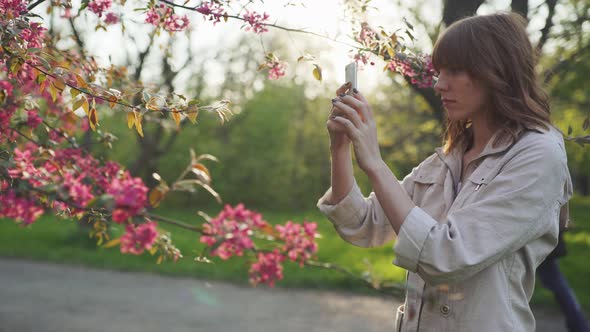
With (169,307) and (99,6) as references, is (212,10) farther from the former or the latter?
(169,307)

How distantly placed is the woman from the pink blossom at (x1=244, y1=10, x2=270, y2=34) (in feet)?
1.84

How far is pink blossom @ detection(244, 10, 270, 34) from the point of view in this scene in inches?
74.2

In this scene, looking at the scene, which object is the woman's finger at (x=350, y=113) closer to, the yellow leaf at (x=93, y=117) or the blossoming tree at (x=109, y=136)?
the blossoming tree at (x=109, y=136)

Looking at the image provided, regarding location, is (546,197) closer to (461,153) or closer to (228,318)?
(461,153)

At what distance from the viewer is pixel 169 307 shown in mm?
5480

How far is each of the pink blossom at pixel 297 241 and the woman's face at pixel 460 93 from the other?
34.4 inches

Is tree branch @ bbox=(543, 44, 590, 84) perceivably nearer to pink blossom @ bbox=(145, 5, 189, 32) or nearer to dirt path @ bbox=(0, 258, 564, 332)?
pink blossom @ bbox=(145, 5, 189, 32)

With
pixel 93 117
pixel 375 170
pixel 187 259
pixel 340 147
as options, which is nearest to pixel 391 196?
pixel 375 170

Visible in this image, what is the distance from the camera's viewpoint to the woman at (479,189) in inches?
50.1

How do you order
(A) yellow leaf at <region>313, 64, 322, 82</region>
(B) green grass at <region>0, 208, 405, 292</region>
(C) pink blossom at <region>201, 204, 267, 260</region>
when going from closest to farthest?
1. (C) pink blossom at <region>201, 204, 267, 260</region>
2. (A) yellow leaf at <region>313, 64, 322, 82</region>
3. (B) green grass at <region>0, 208, 405, 292</region>

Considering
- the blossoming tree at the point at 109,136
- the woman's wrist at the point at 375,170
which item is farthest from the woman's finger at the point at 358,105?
the blossoming tree at the point at 109,136

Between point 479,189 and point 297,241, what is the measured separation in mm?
958

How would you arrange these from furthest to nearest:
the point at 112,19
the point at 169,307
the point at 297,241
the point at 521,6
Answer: the point at 169,307 < the point at 521,6 < the point at 112,19 < the point at 297,241

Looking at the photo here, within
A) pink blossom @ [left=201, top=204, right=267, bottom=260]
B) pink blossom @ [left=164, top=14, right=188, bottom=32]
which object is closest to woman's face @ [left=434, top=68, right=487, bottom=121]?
pink blossom @ [left=201, top=204, right=267, bottom=260]
